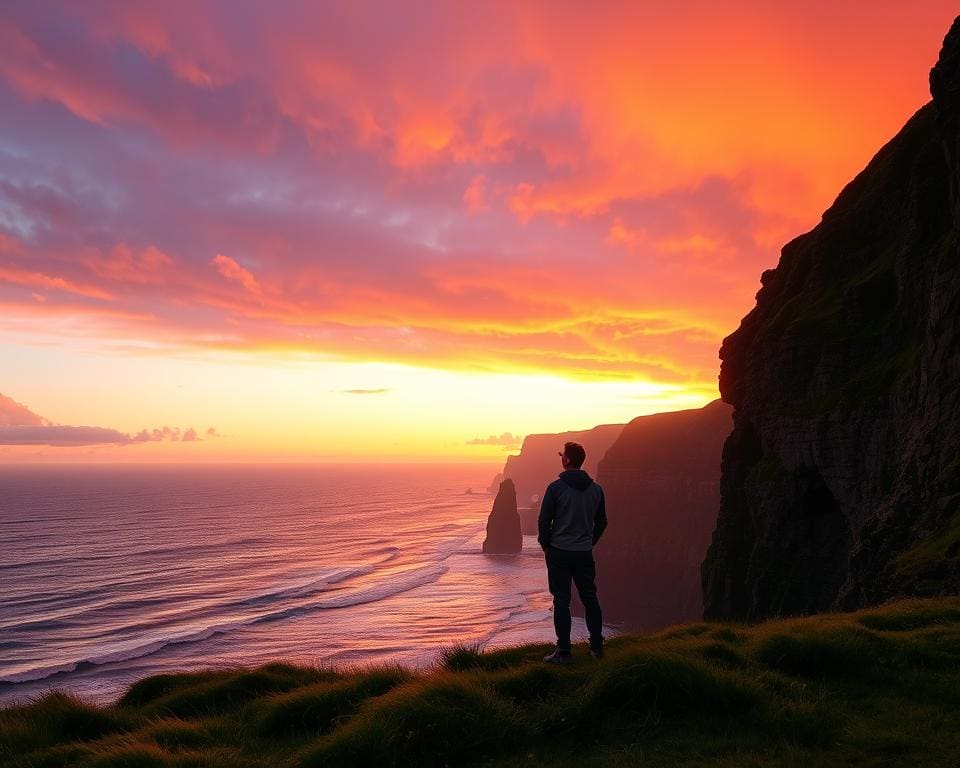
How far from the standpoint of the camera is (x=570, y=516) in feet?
30.9

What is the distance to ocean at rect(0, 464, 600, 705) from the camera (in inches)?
1759

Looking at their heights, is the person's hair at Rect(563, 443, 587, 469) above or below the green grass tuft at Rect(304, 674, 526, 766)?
above

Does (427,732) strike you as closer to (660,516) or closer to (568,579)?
(568,579)

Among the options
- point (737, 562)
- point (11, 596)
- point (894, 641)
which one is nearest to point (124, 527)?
point (11, 596)

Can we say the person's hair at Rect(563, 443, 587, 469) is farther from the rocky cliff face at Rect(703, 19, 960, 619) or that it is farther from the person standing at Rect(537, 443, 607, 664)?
the rocky cliff face at Rect(703, 19, 960, 619)

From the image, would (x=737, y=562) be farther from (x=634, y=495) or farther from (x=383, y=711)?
(x=634, y=495)

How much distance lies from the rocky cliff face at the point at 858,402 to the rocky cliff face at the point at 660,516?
115 feet

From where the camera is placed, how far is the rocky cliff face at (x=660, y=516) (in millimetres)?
70000

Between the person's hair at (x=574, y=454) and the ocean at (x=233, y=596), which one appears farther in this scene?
the ocean at (x=233, y=596)

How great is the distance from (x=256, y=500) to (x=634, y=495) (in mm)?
130133

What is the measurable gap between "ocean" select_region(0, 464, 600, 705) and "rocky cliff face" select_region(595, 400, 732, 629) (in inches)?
398

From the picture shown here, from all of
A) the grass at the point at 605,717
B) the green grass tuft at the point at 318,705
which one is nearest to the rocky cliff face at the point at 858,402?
the grass at the point at 605,717

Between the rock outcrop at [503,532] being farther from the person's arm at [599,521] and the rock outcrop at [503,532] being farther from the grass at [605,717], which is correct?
the grass at [605,717]

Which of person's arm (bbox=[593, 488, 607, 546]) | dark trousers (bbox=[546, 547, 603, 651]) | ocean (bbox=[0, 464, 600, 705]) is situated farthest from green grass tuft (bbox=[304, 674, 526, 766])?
ocean (bbox=[0, 464, 600, 705])
